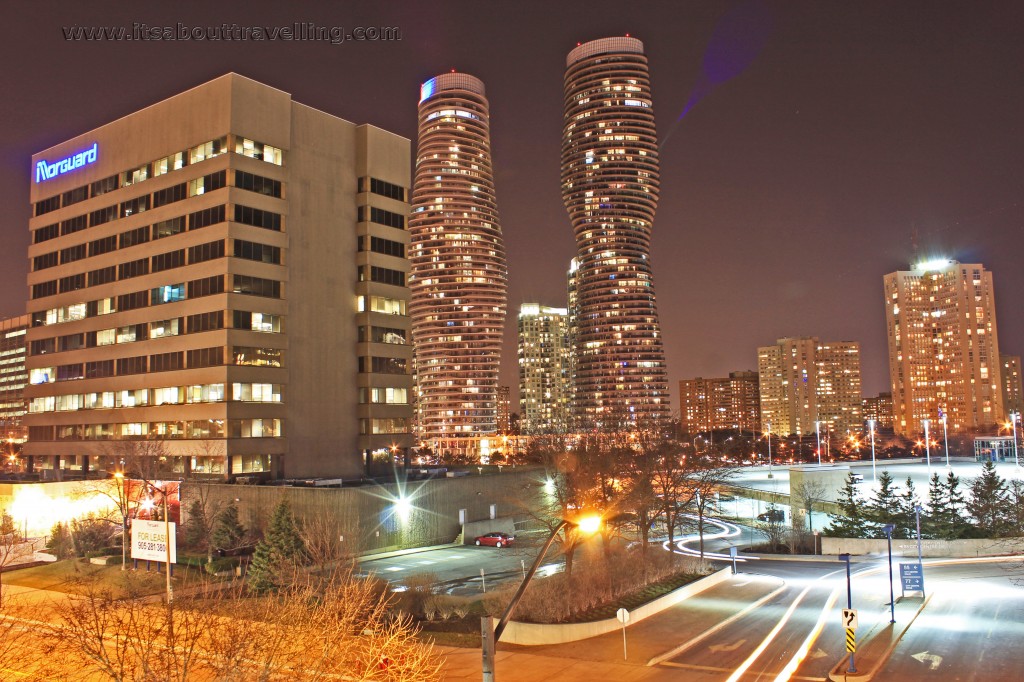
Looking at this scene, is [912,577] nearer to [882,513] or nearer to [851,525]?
[851,525]

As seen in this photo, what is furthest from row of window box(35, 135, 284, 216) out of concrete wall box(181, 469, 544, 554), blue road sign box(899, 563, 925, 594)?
blue road sign box(899, 563, 925, 594)

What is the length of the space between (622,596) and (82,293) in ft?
238

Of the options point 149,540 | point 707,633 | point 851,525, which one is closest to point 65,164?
point 149,540

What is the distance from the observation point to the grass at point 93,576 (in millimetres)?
42656

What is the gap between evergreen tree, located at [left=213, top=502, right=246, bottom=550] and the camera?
174 ft

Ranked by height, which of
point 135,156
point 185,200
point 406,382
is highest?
point 135,156

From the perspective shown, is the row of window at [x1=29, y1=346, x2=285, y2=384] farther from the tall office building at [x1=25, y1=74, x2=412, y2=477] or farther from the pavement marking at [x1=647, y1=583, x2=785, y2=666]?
the pavement marking at [x1=647, y1=583, x2=785, y2=666]

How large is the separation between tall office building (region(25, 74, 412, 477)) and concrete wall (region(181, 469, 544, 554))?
502 inches

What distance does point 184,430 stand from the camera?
2854 inches

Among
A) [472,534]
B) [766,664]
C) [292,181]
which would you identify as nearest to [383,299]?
[292,181]

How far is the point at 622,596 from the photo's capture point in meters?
39.4

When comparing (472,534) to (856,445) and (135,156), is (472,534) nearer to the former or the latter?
(135,156)

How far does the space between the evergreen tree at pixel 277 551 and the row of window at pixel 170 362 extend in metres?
28.8

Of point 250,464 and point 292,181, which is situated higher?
point 292,181
